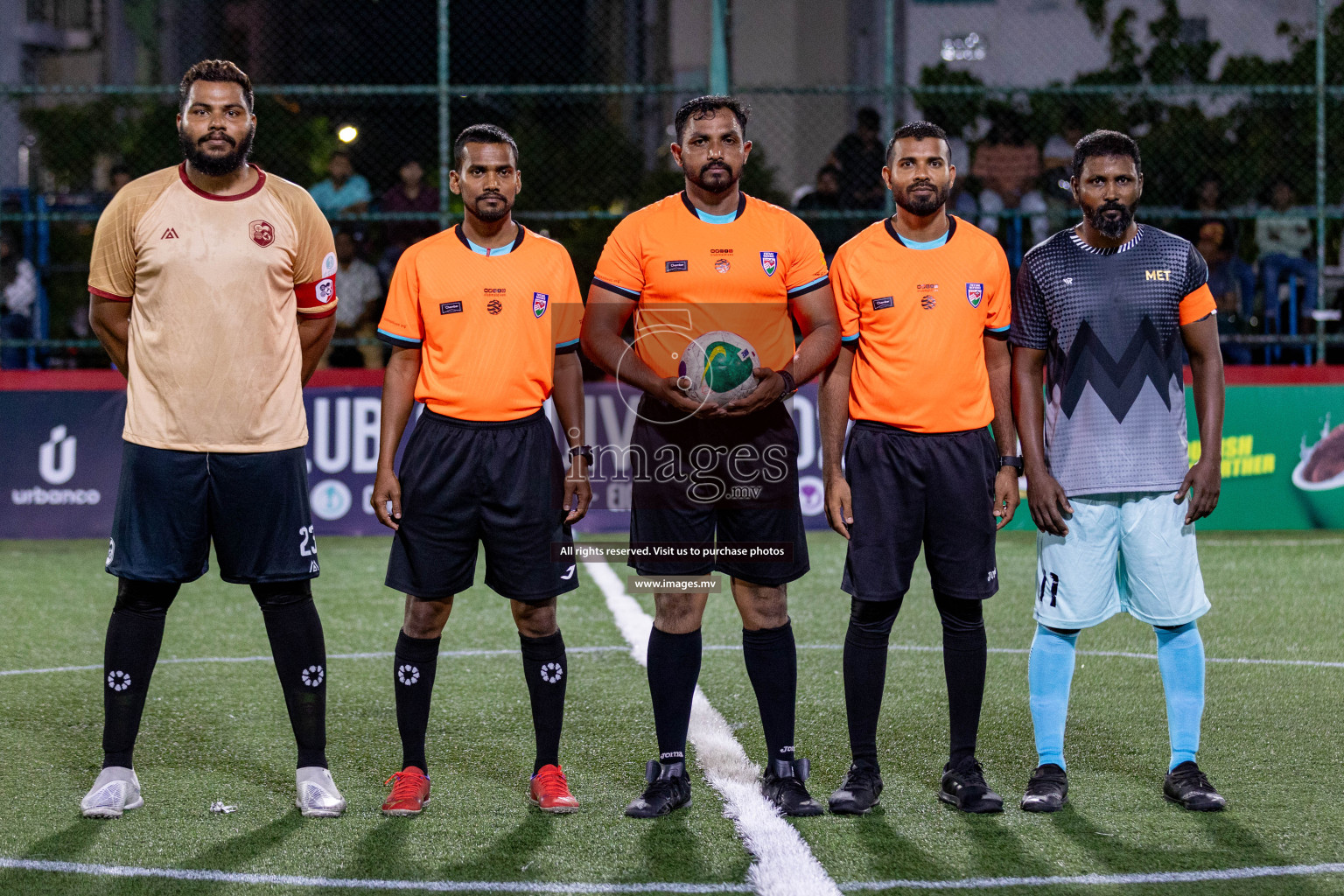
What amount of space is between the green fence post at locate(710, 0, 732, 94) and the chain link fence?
0.09 ft

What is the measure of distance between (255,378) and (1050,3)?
A: 68.4 ft

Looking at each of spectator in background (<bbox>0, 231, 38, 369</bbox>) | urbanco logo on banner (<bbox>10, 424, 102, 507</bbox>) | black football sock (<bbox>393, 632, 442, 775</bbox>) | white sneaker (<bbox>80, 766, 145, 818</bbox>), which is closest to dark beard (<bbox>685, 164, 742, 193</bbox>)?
black football sock (<bbox>393, 632, 442, 775</bbox>)

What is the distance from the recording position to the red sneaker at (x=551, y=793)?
453 cm

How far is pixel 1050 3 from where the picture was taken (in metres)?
23.0

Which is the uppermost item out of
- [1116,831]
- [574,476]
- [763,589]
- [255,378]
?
[255,378]

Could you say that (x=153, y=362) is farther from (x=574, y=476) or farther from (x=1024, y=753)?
(x=1024, y=753)

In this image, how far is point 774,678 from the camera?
4613 millimetres

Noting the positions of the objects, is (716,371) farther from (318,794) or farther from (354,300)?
(354,300)

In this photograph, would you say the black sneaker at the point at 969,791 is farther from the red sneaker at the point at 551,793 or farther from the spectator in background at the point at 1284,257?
the spectator in background at the point at 1284,257

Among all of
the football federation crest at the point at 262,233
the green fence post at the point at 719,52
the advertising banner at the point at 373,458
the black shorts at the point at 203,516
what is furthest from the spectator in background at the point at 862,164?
the black shorts at the point at 203,516

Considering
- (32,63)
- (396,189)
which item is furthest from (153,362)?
(32,63)

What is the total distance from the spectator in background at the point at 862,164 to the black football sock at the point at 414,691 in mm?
7835

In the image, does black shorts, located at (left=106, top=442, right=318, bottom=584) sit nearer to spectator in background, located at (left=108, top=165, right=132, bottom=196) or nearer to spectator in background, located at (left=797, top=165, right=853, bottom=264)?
spectator in background, located at (left=797, top=165, right=853, bottom=264)

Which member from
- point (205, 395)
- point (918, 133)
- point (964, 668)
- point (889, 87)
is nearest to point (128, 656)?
point (205, 395)
